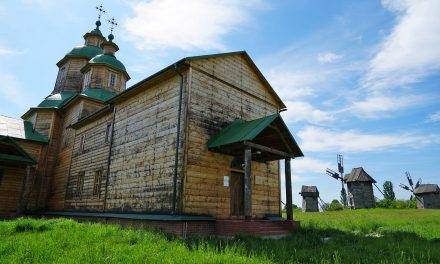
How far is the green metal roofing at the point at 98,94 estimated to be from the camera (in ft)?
70.7

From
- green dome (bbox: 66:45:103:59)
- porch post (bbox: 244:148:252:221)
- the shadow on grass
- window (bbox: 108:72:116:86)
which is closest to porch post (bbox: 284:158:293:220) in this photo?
porch post (bbox: 244:148:252:221)

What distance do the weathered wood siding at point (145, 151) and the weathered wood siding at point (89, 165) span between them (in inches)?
54.5

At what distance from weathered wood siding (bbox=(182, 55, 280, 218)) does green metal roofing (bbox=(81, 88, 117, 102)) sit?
12036 mm

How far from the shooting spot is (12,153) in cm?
1842

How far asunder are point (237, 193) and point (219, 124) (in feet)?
9.85

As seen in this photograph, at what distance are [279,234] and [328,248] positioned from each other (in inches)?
137

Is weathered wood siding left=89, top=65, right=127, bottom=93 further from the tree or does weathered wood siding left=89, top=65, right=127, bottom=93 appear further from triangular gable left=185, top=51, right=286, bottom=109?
the tree

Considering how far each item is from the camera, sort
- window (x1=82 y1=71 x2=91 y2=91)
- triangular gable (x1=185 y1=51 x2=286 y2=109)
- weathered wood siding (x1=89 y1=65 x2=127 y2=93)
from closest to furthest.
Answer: triangular gable (x1=185 y1=51 x2=286 y2=109) < weathered wood siding (x1=89 y1=65 x2=127 y2=93) < window (x1=82 y1=71 x2=91 y2=91)

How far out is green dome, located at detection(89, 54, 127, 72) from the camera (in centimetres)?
2325

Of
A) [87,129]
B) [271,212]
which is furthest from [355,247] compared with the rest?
[87,129]

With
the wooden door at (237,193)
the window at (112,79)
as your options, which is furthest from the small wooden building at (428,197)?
the window at (112,79)

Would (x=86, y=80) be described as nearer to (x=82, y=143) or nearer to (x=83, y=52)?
(x=83, y=52)

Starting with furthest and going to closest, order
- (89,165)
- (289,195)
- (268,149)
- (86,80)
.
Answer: (86,80), (89,165), (289,195), (268,149)

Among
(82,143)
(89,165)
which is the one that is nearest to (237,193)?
(89,165)
